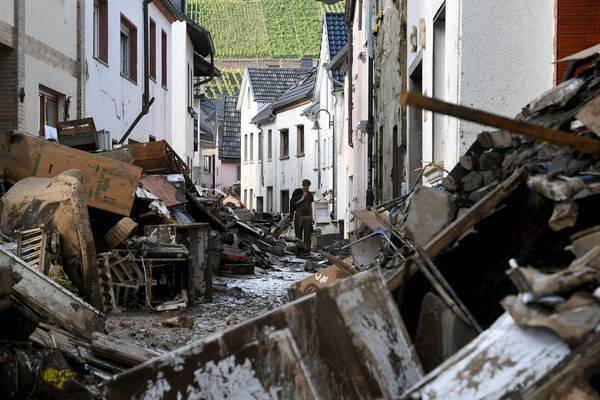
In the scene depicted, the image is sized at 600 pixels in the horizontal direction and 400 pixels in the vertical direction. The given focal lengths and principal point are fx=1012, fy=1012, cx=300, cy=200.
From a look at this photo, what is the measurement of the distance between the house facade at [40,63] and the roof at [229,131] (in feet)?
141

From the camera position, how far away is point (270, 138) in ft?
166

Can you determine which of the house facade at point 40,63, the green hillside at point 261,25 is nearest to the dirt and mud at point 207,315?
the house facade at point 40,63

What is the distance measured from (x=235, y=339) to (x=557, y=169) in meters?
1.56

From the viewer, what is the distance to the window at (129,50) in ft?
73.2

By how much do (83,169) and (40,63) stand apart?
427cm

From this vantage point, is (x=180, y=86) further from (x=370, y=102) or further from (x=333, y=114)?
(x=370, y=102)

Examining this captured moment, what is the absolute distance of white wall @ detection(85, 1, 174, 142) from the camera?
18500 millimetres

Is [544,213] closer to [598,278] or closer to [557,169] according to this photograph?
[557,169]

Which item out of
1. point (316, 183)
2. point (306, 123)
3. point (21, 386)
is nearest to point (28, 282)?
point (21, 386)

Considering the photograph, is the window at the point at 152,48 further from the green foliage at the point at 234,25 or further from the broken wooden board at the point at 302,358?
the green foliage at the point at 234,25

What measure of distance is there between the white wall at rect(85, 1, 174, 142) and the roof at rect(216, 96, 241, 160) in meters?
33.3

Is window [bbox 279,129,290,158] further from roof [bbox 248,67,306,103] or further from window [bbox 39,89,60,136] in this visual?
window [bbox 39,89,60,136]

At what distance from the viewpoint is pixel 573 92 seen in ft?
16.3

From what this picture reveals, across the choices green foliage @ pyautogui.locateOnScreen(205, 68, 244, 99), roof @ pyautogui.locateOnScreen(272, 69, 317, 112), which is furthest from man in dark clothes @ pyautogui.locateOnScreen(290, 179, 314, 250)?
green foliage @ pyautogui.locateOnScreen(205, 68, 244, 99)
